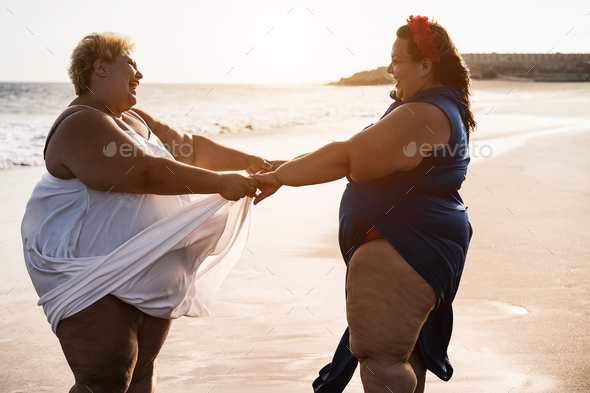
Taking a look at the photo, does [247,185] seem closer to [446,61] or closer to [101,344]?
[101,344]

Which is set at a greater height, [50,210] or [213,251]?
[50,210]

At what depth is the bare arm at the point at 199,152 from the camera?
2.62 meters

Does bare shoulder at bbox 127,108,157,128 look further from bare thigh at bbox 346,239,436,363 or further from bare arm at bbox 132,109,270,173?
bare thigh at bbox 346,239,436,363

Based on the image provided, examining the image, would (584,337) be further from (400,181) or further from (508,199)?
(508,199)

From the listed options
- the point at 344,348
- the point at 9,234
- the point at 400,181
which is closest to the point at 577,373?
the point at 344,348

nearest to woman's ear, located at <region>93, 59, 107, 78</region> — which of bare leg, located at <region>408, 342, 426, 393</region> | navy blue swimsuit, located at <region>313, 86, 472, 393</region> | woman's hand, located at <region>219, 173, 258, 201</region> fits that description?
woman's hand, located at <region>219, 173, 258, 201</region>

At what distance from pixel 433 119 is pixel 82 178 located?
132 centimetres

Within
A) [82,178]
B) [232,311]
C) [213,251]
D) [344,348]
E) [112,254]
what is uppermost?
[82,178]

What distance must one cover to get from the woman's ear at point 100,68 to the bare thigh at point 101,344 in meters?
0.86

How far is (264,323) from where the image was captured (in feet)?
12.8

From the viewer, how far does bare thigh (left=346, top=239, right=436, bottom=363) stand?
2123mm

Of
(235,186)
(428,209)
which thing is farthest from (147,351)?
(428,209)

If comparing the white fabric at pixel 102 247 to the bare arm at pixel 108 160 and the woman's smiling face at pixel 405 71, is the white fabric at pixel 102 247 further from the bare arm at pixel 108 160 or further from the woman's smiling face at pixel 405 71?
the woman's smiling face at pixel 405 71

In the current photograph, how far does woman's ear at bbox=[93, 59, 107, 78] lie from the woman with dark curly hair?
0.84 m
